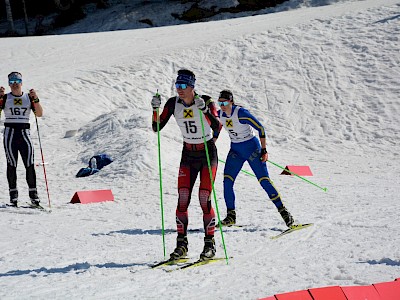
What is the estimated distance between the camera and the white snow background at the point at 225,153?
18.8 feet

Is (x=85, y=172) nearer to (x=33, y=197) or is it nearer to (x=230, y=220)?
(x=33, y=197)

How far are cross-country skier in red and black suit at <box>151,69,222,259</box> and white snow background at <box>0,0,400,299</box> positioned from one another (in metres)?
0.39

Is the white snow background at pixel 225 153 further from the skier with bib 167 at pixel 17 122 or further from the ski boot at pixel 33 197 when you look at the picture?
the skier with bib 167 at pixel 17 122

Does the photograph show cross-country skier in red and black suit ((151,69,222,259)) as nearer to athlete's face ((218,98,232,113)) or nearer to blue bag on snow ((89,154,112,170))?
athlete's face ((218,98,232,113))

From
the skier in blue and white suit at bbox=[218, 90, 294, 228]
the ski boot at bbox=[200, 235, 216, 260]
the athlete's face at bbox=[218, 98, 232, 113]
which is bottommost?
the ski boot at bbox=[200, 235, 216, 260]

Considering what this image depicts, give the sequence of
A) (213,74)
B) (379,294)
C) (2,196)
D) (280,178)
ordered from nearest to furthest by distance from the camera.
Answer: (379,294) → (2,196) → (280,178) → (213,74)

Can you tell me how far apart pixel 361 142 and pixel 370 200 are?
310 inches

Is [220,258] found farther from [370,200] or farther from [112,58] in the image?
[112,58]

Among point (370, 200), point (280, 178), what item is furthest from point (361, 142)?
point (370, 200)

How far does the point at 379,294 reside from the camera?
4605mm

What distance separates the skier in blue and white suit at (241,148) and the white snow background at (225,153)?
0.47 metres

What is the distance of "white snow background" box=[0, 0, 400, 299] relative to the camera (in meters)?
5.74

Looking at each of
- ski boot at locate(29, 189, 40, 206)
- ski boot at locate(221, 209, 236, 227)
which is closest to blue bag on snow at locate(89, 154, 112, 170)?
ski boot at locate(29, 189, 40, 206)

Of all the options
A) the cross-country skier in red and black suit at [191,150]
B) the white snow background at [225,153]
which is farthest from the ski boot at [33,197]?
the cross-country skier in red and black suit at [191,150]
